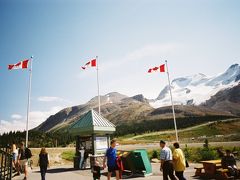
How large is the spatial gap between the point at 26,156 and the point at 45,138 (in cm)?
3516

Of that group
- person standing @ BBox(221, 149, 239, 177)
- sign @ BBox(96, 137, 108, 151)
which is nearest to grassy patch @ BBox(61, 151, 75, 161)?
sign @ BBox(96, 137, 108, 151)

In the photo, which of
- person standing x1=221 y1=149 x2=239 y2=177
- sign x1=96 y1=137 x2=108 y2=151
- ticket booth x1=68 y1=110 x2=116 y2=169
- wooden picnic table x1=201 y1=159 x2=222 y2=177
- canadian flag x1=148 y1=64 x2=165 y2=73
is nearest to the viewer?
person standing x1=221 y1=149 x2=239 y2=177

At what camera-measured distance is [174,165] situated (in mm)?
9727

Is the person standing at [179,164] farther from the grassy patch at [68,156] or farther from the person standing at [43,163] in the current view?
the grassy patch at [68,156]

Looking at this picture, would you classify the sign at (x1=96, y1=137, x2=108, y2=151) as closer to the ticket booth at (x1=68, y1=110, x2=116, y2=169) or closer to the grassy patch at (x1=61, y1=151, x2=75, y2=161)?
the ticket booth at (x1=68, y1=110, x2=116, y2=169)

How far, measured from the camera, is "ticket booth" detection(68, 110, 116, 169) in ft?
58.6

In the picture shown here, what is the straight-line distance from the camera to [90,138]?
1859 cm

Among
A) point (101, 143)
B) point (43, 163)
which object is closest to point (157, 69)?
point (101, 143)

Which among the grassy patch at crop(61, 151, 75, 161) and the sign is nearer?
the sign

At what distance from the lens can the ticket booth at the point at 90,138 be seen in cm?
1788

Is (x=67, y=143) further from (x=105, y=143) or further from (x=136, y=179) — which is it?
(x=136, y=179)

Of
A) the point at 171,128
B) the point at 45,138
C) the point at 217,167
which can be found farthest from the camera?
the point at 171,128

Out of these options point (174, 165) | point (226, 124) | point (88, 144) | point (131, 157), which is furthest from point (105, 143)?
point (226, 124)

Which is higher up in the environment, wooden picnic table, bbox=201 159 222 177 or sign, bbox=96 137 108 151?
sign, bbox=96 137 108 151
